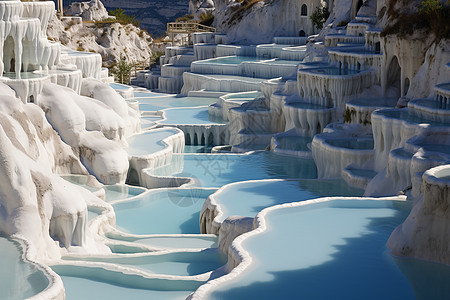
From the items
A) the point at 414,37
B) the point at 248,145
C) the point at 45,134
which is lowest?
the point at 248,145

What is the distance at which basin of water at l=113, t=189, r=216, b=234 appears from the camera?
65.5 ft

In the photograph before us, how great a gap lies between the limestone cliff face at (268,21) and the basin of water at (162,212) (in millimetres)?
27322

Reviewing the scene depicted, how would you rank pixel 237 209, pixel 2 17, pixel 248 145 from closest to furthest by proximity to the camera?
pixel 237 209
pixel 2 17
pixel 248 145

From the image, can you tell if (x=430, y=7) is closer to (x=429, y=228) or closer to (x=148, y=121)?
(x=148, y=121)

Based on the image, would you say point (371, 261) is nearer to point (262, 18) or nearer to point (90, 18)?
point (262, 18)

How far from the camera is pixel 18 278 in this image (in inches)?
492

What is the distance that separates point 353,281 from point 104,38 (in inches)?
1807

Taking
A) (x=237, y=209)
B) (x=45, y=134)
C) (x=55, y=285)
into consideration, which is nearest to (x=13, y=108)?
(x=45, y=134)

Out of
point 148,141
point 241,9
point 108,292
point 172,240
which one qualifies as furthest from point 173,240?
point 241,9

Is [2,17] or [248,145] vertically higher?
[2,17]

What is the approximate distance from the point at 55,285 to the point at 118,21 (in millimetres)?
46523

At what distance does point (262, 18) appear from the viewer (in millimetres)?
48375

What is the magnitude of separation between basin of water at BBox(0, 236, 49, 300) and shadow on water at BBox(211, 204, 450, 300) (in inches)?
126

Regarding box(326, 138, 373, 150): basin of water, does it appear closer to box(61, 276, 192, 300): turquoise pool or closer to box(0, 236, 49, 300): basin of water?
box(61, 276, 192, 300): turquoise pool
